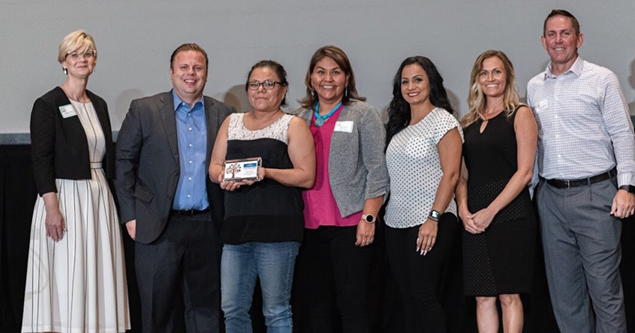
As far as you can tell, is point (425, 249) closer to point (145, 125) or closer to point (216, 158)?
point (216, 158)

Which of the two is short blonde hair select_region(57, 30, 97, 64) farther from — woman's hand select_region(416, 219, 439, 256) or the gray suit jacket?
woman's hand select_region(416, 219, 439, 256)

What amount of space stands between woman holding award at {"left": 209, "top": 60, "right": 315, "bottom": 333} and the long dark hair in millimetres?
488

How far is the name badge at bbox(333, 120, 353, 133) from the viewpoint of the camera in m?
3.35

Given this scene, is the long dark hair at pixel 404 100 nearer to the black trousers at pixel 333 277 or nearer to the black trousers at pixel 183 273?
the black trousers at pixel 333 277

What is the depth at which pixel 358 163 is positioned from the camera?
3.38 metres

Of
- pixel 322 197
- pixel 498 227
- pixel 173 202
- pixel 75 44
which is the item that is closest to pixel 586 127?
pixel 498 227

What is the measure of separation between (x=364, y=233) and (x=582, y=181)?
1.05 m

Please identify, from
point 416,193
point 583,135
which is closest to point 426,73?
point 416,193

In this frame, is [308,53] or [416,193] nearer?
[416,193]

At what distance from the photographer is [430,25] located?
418 centimetres

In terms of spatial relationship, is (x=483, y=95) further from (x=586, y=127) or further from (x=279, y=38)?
(x=279, y=38)

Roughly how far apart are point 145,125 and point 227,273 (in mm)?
844

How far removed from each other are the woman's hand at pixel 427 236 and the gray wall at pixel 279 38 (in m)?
1.16

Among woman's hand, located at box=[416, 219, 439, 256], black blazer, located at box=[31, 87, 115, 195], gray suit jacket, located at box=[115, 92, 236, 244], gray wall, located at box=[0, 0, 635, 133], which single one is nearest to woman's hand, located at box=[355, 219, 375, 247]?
woman's hand, located at box=[416, 219, 439, 256]
